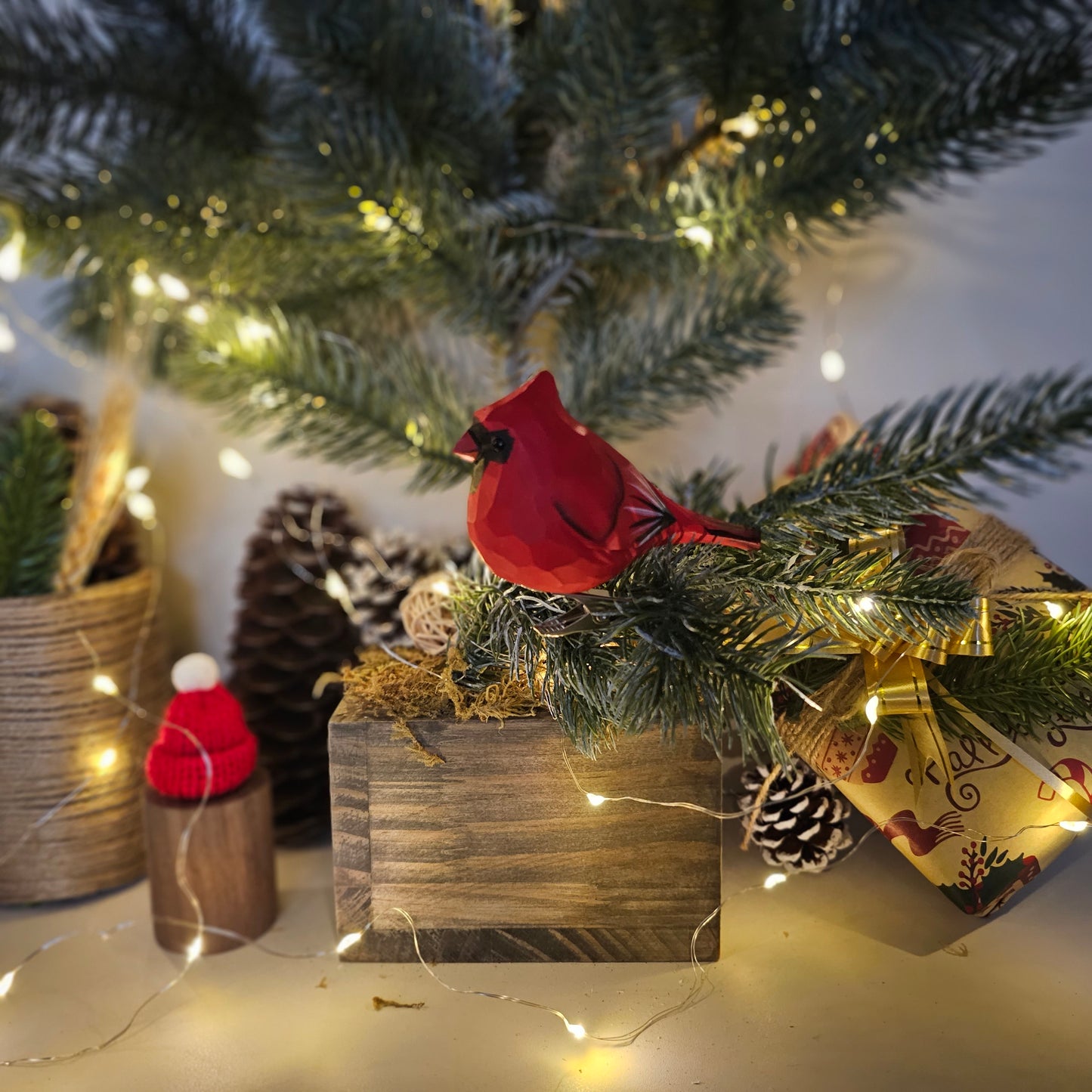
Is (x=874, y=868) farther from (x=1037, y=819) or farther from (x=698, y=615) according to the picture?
(x=698, y=615)

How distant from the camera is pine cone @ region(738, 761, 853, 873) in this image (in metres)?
0.60

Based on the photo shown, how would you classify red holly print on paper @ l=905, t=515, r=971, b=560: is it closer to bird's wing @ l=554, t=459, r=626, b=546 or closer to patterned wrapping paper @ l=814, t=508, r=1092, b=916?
patterned wrapping paper @ l=814, t=508, r=1092, b=916

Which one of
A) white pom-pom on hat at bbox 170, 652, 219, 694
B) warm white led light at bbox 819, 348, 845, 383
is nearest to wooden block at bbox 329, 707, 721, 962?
white pom-pom on hat at bbox 170, 652, 219, 694

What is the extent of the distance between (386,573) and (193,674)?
198 millimetres

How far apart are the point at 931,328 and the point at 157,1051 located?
2.39 ft

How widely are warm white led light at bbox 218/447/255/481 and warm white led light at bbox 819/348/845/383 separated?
1.60 ft

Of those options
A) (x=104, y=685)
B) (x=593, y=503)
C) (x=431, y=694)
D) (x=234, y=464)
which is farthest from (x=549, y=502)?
(x=234, y=464)

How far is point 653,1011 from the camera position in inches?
19.6

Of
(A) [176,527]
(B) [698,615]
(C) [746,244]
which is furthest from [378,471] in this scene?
(B) [698,615]

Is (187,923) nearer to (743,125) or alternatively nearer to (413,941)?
(413,941)

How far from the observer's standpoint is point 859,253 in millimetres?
798

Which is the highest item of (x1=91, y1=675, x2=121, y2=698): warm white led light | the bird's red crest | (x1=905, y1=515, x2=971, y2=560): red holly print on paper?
the bird's red crest

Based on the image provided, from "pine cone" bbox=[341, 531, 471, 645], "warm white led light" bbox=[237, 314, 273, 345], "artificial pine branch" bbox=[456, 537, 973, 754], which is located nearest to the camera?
"artificial pine branch" bbox=[456, 537, 973, 754]

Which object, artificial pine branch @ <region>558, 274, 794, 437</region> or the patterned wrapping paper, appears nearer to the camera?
the patterned wrapping paper
